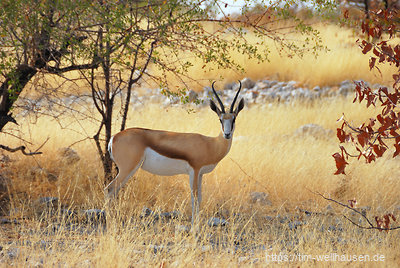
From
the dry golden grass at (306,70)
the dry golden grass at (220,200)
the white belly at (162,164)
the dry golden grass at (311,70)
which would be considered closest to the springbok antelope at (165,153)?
the white belly at (162,164)

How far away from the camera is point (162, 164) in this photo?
5461 mm

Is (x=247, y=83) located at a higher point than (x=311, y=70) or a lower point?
lower

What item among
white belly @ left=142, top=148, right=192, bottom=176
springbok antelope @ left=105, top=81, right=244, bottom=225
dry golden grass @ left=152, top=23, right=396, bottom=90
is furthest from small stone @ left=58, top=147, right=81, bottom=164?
dry golden grass @ left=152, top=23, right=396, bottom=90

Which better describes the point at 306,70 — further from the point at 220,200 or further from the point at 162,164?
the point at 162,164

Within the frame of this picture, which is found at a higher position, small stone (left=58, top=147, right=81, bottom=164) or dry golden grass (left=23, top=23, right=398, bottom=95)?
dry golden grass (left=23, top=23, right=398, bottom=95)

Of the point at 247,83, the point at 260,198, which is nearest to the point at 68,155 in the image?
the point at 260,198

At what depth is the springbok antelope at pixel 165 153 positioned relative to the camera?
215 inches

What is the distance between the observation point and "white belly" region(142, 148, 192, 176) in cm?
546

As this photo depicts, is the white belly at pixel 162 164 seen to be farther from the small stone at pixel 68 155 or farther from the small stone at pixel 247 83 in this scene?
the small stone at pixel 247 83

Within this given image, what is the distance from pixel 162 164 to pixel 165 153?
0.40 ft

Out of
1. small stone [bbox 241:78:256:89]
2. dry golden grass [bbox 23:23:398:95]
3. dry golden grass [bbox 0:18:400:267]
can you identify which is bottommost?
dry golden grass [bbox 0:18:400:267]

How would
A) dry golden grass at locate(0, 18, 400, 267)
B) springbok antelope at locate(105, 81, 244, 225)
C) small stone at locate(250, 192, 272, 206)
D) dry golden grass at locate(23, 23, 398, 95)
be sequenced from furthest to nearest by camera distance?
dry golden grass at locate(23, 23, 398, 95) → small stone at locate(250, 192, 272, 206) → springbok antelope at locate(105, 81, 244, 225) → dry golden grass at locate(0, 18, 400, 267)

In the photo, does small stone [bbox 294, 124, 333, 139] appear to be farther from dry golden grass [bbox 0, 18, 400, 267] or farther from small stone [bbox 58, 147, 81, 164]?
small stone [bbox 58, 147, 81, 164]

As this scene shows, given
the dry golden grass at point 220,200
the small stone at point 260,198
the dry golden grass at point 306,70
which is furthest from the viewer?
the dry golden grass at point 306,70
